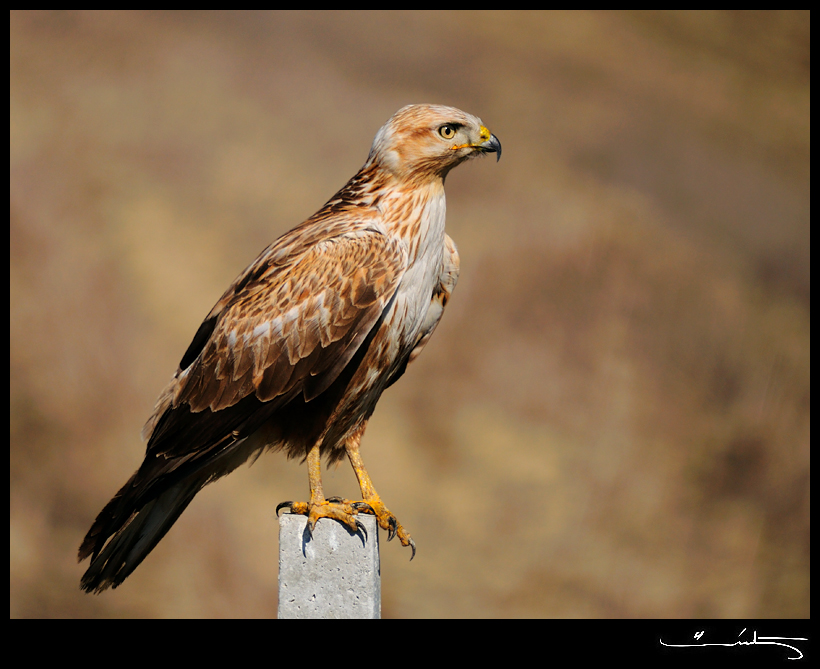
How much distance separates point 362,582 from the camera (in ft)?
9.64

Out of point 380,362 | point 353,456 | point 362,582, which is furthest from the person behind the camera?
point 353,456

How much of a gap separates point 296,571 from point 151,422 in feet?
3.67

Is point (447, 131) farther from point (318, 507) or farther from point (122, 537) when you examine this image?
point (122, 537)

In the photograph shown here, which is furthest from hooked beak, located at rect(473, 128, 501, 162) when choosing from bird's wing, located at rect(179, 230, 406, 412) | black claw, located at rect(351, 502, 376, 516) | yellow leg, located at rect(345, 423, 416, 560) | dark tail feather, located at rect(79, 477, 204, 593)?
dark tail feather, located at rect(79, 477, 204, 593)

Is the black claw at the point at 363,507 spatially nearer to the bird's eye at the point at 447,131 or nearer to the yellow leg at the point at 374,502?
the yellow leg at the point at 374,502

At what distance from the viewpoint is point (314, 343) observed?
3.04m

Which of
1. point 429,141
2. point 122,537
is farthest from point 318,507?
point 429,141

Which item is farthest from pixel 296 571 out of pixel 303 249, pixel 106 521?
pixel 303 249

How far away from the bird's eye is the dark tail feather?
2006 millimetres

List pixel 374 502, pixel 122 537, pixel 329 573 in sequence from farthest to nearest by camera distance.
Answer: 1. pixel 374 502
2. pixel 122 537
3. pixel 329 573

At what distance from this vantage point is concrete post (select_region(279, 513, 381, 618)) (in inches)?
116

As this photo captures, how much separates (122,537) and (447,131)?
7.87 ft
